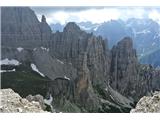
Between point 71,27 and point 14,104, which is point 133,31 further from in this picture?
point 14,104

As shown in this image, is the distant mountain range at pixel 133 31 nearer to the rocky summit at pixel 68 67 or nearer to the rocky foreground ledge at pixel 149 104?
the rocky summit at pixel 68 67

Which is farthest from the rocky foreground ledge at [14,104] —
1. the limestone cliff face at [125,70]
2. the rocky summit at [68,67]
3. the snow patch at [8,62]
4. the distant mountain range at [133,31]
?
the limestone cliff face at [125,70]

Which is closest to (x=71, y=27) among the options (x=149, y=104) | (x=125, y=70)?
(x=125, y=70)

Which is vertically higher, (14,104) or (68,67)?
(68,67)

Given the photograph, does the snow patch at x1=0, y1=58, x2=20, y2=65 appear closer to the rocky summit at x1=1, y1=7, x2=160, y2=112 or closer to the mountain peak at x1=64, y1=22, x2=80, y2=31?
the rocky summit at x1=1, y1=7, x2=160, y2=112

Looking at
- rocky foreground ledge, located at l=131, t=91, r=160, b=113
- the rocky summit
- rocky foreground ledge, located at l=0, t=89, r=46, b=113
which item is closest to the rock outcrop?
the rocky summit
